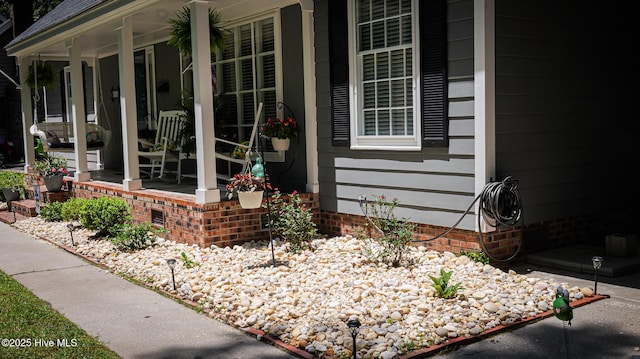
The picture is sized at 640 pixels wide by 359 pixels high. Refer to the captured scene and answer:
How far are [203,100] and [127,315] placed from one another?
8.57 ft

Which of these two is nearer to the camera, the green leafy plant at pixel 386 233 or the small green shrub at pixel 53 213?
the green leafy plant at pixel 386 233

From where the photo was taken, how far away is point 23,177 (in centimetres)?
1184

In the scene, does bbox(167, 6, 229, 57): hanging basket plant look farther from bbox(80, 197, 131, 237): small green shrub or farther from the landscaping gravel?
the landscaping gravel

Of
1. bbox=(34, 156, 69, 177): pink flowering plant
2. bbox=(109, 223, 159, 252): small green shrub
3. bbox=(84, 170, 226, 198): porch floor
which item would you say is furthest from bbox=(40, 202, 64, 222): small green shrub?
bbox=(109, 223, 159, 252): small green shrub

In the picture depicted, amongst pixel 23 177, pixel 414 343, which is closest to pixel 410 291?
pixel 414 343

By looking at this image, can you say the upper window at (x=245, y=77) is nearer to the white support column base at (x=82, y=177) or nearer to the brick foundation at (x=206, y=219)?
the brick foundation at (x=206, y=219)

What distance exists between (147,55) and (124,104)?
3.24 metres

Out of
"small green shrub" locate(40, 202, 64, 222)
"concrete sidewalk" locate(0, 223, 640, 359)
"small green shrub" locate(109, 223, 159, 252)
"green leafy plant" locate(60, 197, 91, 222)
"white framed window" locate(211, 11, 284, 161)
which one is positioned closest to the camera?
"concrete sidewalk" locate(0, 223, 640, 359)

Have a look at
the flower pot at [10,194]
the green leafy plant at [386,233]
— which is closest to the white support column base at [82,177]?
the flower pot at [10,194]

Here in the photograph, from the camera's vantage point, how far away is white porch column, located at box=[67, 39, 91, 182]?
9.55 m

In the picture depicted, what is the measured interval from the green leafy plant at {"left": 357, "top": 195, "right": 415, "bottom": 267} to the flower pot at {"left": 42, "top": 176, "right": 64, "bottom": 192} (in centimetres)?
569

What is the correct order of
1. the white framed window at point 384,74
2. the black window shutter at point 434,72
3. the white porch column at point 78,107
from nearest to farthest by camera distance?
the black window shutter at point 434,72, the white framed window at point 384,74, the white porch column at point 78,107

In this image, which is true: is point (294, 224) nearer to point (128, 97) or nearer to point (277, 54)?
point (277, 54)

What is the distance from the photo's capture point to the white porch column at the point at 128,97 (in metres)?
7.90
